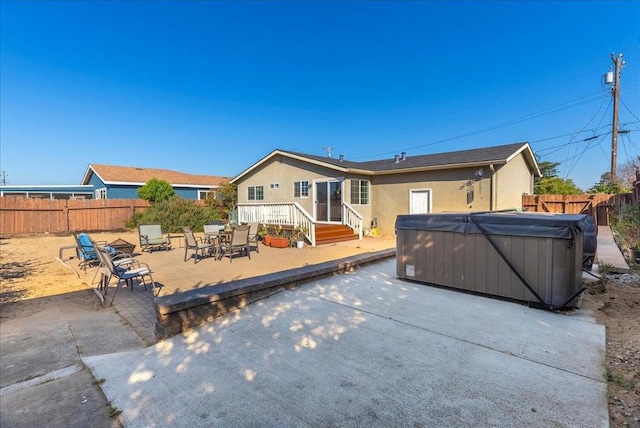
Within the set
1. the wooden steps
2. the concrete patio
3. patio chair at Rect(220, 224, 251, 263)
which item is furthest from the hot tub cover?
the wooden steps

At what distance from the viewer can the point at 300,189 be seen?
15484 mm

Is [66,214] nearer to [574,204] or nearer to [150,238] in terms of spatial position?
[150,238]

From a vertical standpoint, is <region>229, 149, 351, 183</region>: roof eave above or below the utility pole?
below

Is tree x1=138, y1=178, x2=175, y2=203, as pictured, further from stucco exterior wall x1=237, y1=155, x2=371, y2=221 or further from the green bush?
stucco exterior wall x1=237, y1=155, x2=371, y2=221

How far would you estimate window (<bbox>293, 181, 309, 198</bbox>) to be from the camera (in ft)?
49.9

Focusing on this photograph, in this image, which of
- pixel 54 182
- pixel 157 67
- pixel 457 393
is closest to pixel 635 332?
pixel 457 393

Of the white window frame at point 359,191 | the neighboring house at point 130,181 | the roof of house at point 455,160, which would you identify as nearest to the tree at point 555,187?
the roof of house at point 455,160

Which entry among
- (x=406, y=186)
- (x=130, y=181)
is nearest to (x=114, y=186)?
(x=130, y=181)

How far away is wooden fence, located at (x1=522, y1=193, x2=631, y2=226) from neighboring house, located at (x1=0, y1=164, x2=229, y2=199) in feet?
65.5

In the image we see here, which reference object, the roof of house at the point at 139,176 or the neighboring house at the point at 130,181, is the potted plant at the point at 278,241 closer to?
the neighboring house at the point at 130,181

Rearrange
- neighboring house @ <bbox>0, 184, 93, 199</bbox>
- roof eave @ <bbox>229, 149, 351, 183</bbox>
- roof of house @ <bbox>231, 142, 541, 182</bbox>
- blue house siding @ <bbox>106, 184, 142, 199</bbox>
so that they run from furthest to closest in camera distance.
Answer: neighboring house @ <bbox>0, 184, 93, 199</bbox> → blue house siding @ <bbox>106, 184, 142, 199</bbox> → roof eave @ <bbox>229, 149, 351, 183</bbox> → roof of house @ <bbox>231, 142, 541, 182</bbox>

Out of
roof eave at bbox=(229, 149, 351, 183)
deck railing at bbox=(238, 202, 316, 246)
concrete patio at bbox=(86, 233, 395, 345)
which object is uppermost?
roof eave at bbox=(229, 149, 351, 183)

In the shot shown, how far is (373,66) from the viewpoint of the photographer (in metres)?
19.0

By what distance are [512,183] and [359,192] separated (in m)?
6.75
